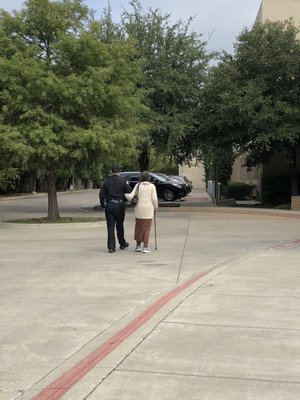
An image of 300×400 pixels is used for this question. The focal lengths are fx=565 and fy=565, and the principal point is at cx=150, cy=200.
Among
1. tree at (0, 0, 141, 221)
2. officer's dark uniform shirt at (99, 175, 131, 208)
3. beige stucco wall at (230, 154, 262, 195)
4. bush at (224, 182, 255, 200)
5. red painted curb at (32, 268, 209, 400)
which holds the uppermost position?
tree at (0, 0, 141, 221)

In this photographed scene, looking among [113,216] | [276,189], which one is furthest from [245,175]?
[113,216]

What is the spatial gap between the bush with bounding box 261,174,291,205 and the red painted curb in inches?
898

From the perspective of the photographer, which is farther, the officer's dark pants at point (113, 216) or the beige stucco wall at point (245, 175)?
the beige stucco wall at point (245, 175)

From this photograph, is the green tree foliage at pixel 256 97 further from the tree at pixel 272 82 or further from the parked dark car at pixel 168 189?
the parked dark car at pixel 168 189

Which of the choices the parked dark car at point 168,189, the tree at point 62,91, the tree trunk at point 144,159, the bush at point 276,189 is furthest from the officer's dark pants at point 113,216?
the parked dark car at point 168,189

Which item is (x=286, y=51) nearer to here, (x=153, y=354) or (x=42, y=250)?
(x=42, y=250)

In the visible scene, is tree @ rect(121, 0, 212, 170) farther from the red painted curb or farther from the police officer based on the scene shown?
the red painted curb

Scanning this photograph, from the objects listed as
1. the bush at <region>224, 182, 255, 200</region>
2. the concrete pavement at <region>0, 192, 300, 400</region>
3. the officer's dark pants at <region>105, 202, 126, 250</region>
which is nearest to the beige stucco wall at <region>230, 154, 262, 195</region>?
the bush at <region>224, 182, 255, 200</region>

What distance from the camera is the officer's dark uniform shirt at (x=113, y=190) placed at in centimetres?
1223

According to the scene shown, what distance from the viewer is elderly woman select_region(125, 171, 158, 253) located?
1198 centimetres

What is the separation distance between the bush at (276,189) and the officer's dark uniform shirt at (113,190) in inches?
717

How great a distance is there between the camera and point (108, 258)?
11172mm

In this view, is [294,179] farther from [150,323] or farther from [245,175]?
[245,175]

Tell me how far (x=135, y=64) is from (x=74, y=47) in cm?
353
